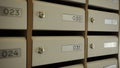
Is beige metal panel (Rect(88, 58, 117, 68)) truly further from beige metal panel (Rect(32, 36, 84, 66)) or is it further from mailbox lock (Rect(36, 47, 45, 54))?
mailbox lock (Rect(36, 47, 45, 54))

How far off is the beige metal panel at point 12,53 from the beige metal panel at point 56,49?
0.06 m

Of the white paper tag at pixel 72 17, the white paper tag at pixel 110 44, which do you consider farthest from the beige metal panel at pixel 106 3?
the white paper tag at pixel 110 44

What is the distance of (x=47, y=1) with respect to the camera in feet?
3.11

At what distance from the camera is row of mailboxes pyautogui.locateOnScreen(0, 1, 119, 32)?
29.0 inches

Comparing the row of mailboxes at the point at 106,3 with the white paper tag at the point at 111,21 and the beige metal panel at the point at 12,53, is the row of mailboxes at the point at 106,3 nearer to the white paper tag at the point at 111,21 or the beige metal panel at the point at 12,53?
the white paper tag at the point at 111,21

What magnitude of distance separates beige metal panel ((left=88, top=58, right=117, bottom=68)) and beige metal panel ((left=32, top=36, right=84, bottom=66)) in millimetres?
129

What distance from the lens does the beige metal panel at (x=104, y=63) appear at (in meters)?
1.17

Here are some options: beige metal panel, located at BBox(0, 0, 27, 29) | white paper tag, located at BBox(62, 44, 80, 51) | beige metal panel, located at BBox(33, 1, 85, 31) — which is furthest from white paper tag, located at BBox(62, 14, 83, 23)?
beige metal panel, located at BBox(0, 0, 27, 29)

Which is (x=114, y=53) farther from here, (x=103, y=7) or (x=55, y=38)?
(x=55, y=38)

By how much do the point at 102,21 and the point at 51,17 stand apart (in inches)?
18.0

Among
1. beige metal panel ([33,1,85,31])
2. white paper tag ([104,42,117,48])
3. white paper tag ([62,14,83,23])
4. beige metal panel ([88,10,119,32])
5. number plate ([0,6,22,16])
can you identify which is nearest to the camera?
number plate ([0,6,22,16])

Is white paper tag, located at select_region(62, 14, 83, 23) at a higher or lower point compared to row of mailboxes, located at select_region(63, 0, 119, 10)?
lower

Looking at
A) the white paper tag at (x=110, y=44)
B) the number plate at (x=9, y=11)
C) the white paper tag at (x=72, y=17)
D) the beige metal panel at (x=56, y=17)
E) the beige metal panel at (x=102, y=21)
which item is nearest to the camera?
the number plate at (x=9, y=11)

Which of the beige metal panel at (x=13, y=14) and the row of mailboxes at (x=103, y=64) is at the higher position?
the beige metal panel at (x=13, y=14)
